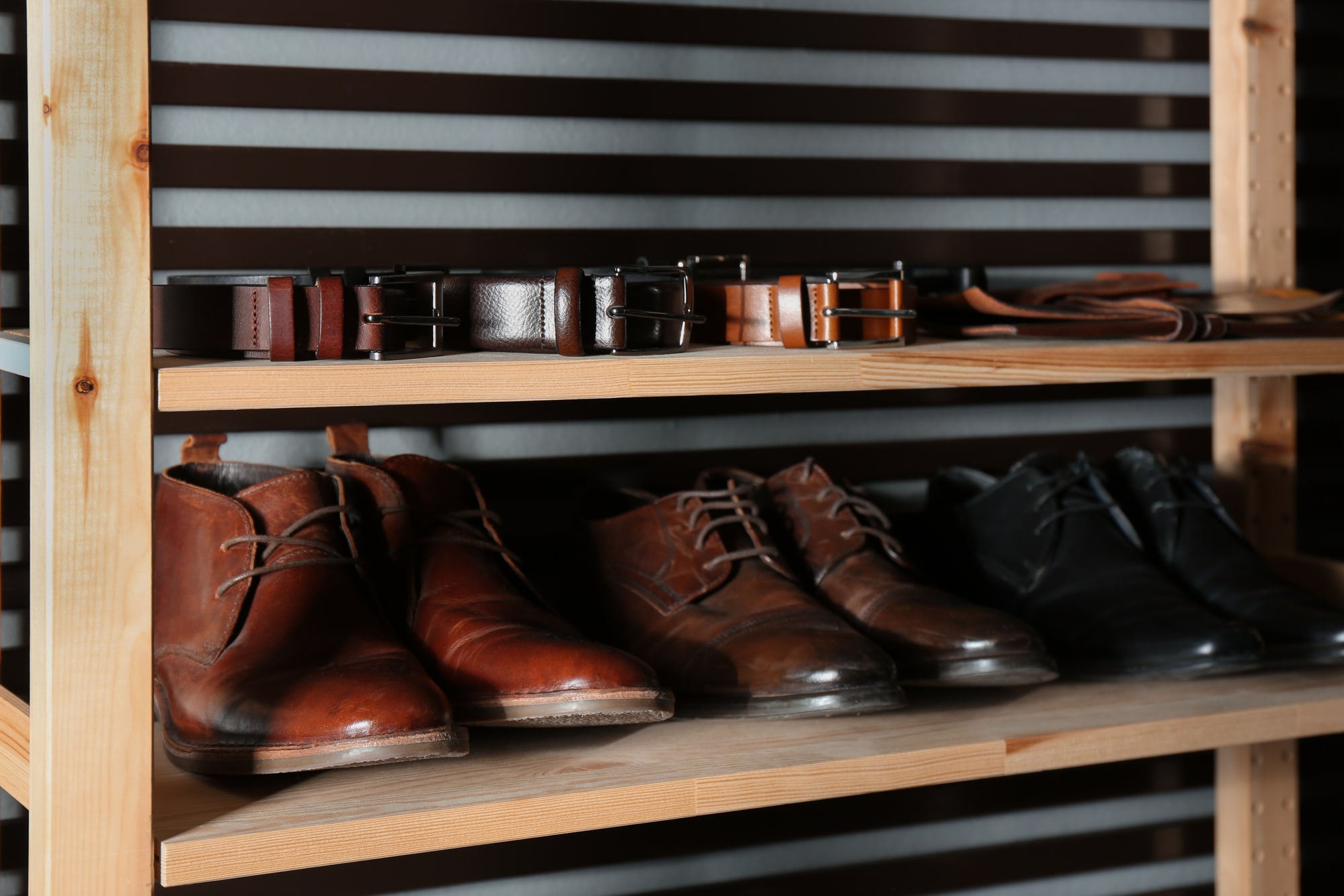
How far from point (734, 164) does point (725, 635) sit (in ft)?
2.43

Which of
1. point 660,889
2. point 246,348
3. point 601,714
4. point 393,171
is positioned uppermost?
point 393,171

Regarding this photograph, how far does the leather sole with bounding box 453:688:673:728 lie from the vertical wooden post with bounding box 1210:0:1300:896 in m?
1.15

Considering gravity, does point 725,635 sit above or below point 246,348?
below

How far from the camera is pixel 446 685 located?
1.20 m

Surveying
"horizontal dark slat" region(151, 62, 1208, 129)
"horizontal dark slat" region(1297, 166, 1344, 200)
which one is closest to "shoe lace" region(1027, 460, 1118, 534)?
"horizontal dark slat" region(151, 62, 1208, 129)

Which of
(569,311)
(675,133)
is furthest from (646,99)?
(569,311)

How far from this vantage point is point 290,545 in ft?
4.03

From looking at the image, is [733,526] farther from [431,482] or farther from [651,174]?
[651,174]

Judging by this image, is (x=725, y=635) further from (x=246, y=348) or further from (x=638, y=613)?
(x=246, y=348)

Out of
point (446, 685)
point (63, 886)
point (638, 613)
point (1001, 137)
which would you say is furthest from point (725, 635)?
point (1001, 137)

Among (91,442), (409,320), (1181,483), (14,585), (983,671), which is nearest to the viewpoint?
(91,442)

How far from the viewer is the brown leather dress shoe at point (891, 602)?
52.5 inches

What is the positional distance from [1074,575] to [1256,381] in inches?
23.1

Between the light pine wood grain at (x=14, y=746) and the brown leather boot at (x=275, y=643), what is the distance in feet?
0.37
